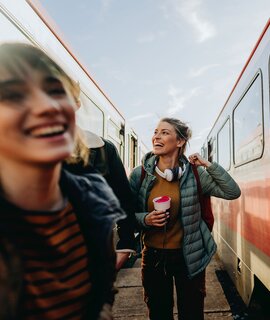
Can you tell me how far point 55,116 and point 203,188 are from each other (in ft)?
6.66

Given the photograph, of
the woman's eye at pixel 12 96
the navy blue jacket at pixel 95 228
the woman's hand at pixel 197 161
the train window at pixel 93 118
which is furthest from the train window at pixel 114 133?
the woman's eye at pixel 12 96

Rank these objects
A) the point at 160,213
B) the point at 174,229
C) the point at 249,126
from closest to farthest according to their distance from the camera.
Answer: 1. the point at 160,213
2. the point at 174,229
3. the point at 249,126

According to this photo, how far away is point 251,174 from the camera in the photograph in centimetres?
354

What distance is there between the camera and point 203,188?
2797 millimetres

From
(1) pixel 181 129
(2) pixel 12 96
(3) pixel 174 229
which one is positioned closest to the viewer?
(2) pixel 12 96

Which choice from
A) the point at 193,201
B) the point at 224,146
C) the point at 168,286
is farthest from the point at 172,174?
the point at 224,146

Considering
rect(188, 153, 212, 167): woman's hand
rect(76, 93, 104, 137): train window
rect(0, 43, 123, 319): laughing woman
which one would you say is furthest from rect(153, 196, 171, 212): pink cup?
rect(76, 93, 104, 137): train window

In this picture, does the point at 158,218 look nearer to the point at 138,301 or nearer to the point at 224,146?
the point at 138,301

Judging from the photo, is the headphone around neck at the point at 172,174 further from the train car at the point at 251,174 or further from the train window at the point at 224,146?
the train window at the point at 224,146

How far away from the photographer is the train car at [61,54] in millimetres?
2754

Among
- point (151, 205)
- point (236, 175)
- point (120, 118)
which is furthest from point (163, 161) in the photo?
point (120, 118)

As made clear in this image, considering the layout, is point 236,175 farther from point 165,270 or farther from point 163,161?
point 165,270

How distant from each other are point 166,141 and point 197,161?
32 centimetres

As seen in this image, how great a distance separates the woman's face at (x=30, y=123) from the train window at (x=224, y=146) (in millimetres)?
4355
